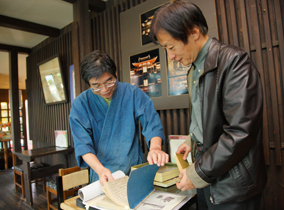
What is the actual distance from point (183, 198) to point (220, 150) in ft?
1.29

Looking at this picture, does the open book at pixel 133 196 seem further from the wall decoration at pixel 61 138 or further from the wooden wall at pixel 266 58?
the wall decoration at pixel 61 138

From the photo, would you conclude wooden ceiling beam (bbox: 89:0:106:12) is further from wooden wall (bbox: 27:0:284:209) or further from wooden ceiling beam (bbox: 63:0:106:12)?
wooden wall (bbox: 27:0:284:209)

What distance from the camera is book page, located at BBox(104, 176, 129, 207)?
94 centimetres

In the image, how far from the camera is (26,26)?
3.67m

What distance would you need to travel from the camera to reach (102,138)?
55.0 inches

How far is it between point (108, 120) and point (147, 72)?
3.76 feet

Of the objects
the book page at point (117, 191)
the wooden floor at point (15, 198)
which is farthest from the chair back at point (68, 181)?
the wooden floor at point (15, 198)

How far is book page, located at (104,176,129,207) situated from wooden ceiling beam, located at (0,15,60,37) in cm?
372

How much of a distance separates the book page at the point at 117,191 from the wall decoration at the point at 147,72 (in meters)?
1.43

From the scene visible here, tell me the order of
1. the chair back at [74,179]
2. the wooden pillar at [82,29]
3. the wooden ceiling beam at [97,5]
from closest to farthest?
the chair back at [74,179]
the wooden ceiling beam at [97,5]
the wooden pillar at [82,29]

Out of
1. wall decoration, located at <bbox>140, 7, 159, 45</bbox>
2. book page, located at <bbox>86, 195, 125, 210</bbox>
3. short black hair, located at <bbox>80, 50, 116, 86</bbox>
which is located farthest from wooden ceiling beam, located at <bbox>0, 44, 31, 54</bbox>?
book page, located at <bbox>86, 195, 125, 210</bbox>

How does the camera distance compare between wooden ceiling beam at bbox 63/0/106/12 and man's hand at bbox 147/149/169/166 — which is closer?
man's hand at bbox 147/149/169/166

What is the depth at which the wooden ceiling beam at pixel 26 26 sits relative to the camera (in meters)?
3.49

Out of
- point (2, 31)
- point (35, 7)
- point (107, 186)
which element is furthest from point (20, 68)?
point (107, 186)
